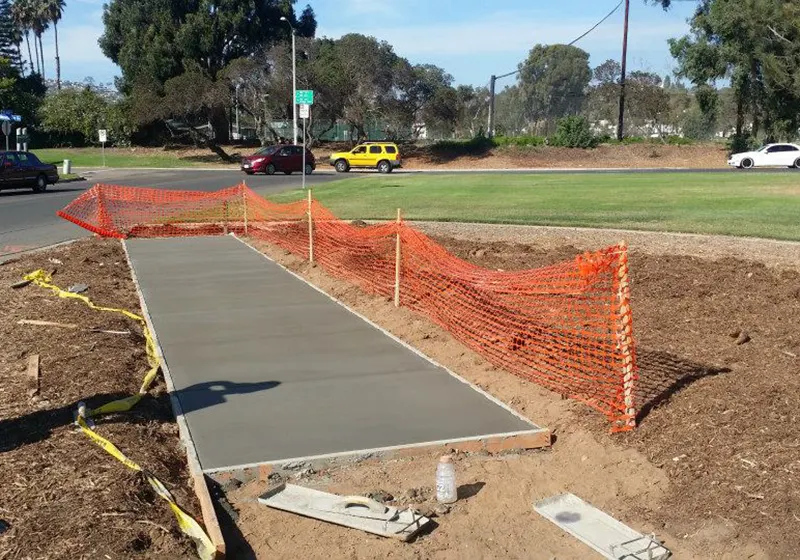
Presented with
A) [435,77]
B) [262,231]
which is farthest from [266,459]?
[435,77]

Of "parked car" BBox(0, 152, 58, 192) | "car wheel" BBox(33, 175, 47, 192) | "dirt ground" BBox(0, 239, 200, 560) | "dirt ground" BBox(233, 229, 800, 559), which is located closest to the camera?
"dirt ground" BBox(0, 239, 200, 560)

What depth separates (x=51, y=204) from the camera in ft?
82.9

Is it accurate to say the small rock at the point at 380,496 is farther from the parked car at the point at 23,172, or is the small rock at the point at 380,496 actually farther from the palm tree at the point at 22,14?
the palm tree at the point at 22,14

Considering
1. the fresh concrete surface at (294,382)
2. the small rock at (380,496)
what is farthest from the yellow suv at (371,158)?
the small rock at (380,496)

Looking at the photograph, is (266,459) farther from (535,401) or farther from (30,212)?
(30,212)

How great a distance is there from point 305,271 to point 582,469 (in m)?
7.85

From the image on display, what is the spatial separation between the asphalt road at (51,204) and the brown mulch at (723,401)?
11.7 m

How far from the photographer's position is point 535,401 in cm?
638

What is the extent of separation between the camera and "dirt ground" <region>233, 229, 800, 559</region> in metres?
4.32

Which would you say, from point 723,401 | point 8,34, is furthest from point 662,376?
point 8,34

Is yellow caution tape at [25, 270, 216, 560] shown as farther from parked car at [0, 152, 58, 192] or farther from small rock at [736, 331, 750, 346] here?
parked car at [0, 152, 58, 192]

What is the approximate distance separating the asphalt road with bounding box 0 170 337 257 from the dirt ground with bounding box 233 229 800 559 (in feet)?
38.4

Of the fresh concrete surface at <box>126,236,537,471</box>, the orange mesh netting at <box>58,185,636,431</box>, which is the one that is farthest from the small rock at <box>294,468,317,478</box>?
the orange mesh netting at <box>58,185,636,431</box>

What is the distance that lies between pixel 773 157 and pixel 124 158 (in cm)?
4419
